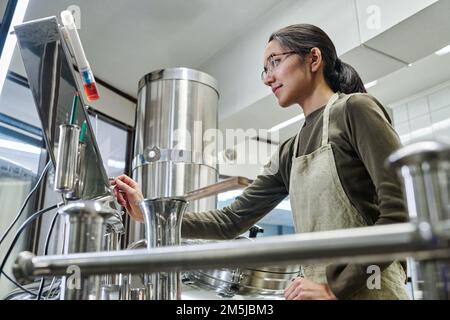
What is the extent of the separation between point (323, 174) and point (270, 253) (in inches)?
20.1

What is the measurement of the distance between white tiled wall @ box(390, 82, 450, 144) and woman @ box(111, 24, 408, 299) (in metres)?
1.78

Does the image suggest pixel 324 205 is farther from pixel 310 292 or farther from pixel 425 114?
pixel 425 114

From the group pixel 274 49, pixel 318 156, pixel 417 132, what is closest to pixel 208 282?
pixel 318 156

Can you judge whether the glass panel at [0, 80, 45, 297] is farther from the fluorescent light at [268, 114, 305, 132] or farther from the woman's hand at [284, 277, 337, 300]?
the woman's hand at [284, 277, 337, 300]

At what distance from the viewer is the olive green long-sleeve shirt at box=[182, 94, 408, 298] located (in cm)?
58

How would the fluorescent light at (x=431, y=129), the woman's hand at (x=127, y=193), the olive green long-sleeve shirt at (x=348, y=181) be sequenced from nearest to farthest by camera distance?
the olive green long-sleeve shirt at (x=348, y=181), the woman's hand at (x=127, y=193), the fluorescent light at (x=431, y=129)

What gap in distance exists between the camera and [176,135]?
1.84 metres

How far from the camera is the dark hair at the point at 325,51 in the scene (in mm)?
887

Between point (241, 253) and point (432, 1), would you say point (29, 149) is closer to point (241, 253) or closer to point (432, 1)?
point (432, 1)

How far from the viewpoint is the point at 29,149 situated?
2041mm

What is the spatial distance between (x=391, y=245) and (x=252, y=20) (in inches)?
83.4

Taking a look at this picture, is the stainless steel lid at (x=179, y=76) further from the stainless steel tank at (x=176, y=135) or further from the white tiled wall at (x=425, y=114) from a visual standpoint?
the white tiled wall at (x=425, y=114)

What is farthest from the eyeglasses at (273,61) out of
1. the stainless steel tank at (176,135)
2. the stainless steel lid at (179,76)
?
the stainless steel lid at (179,76)

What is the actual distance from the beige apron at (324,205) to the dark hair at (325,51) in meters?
0.07
